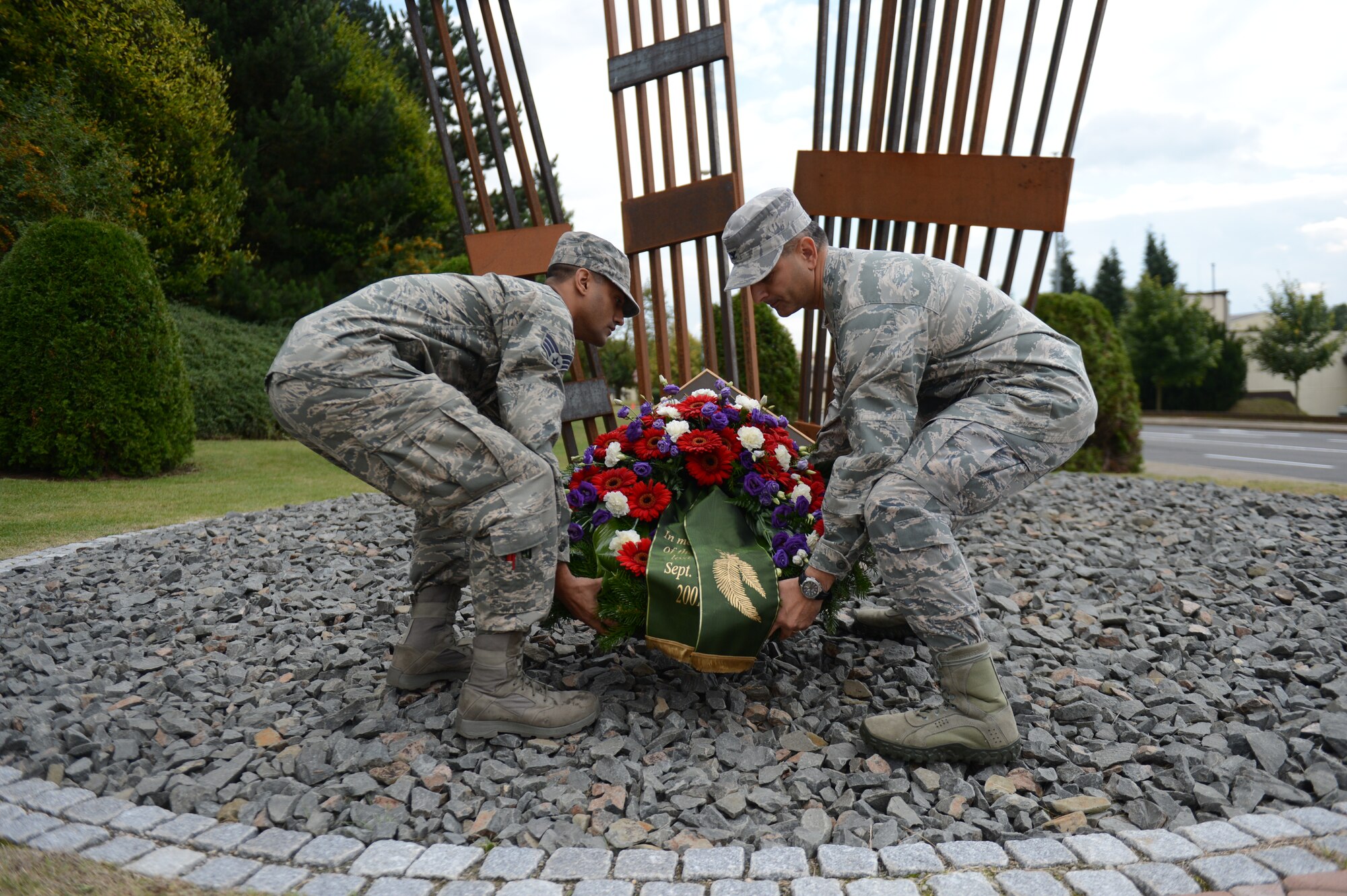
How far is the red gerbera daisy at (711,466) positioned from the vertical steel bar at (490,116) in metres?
2.11

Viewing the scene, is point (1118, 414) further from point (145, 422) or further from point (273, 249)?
point (273, 249)

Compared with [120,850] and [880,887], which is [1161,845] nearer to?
[880,887]

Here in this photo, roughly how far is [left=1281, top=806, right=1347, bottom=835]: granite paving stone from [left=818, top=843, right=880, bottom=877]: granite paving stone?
3.36 ft

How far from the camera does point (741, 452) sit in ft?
9.11

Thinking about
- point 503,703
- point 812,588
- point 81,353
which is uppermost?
point 81,353

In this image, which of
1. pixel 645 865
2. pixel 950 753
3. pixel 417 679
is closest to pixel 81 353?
pixel 417 679

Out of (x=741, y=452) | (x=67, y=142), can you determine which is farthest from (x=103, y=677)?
(x=67, y=142)

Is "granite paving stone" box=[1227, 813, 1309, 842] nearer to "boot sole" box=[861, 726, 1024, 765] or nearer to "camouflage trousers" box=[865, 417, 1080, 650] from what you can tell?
"boot sole" box=[861, 726, 1024, 765]

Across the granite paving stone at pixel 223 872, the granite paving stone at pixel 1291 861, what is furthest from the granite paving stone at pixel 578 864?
the granite paving stone at pixel 1291 861

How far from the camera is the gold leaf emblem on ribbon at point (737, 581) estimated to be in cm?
240

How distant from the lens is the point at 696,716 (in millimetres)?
2584

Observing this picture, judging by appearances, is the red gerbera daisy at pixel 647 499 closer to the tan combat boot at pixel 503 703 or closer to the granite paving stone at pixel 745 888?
the tan combat boot at pixel 503 703

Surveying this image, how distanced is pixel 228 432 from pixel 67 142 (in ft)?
13.8

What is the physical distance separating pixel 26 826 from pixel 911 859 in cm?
205
